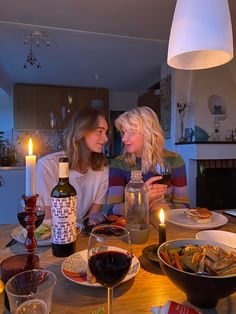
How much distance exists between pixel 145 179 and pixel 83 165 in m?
0.39

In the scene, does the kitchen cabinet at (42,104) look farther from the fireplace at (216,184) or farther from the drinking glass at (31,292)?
the drinking glass at (31,292)

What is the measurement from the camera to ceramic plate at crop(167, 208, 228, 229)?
0.98 m

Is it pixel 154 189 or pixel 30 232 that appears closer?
pixel 30 232

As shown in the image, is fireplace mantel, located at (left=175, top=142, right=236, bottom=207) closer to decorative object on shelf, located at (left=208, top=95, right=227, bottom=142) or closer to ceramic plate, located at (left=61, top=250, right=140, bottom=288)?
decorative object on shelf, located at (left=208, top=95, right=227, bottom=142)

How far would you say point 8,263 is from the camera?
0.61 m

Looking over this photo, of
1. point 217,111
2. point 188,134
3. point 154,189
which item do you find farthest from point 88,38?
point 154,189

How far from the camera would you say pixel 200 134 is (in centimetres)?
362

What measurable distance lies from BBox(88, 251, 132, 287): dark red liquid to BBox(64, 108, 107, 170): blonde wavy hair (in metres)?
0.96

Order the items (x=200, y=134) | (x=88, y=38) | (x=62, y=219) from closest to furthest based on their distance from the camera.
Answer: (x=62, y=219), (x=88, y=38), (x=200, y=134)

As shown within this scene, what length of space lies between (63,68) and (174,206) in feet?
11.6

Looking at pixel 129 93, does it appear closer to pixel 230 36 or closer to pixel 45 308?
pixel 230 36

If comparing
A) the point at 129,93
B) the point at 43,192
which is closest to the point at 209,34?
the point at 43,192

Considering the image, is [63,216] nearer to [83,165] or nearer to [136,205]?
[136,205]

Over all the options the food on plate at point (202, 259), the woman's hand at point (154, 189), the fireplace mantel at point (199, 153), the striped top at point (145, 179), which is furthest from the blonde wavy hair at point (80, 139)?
the fireplace mantel at point (199, 153)
